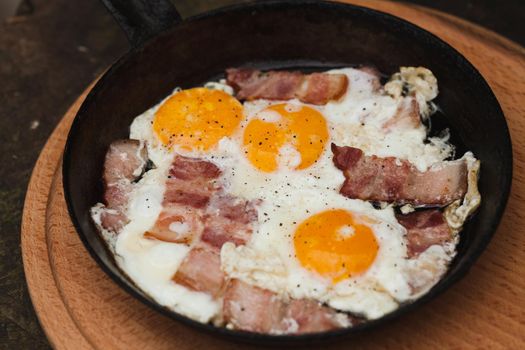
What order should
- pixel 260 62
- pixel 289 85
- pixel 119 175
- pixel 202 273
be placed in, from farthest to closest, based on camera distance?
pixel 260 62 → pixel 289 85 → pixel 119 175 → pixel 202 273

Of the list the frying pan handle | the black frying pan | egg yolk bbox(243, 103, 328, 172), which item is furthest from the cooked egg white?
the frying pan handle

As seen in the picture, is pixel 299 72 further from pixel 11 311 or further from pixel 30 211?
pixel 11 311

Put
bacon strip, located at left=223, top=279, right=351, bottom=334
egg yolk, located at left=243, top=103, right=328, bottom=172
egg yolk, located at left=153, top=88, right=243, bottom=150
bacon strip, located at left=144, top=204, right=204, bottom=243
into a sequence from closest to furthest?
bacon strip, located at left=223, top=279, right=351, bottom=334 → bacon strip, located at left=144, top=204, right=204, bottom=243 → egg yolk, located at left=243, top=103, right=328, bottom=172 → egg yolk, located at left=153, top=88, right=243, bottom=150

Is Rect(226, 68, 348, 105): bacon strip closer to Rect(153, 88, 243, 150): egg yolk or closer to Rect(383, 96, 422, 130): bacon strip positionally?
Rect(153, 88, 243, 150): egg yolk

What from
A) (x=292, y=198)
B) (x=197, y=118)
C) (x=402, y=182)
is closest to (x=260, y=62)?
Answer: (x=197, y=118)

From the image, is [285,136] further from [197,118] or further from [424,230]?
[424,230]

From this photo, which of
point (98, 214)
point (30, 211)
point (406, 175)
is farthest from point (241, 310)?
point (30, 211)
